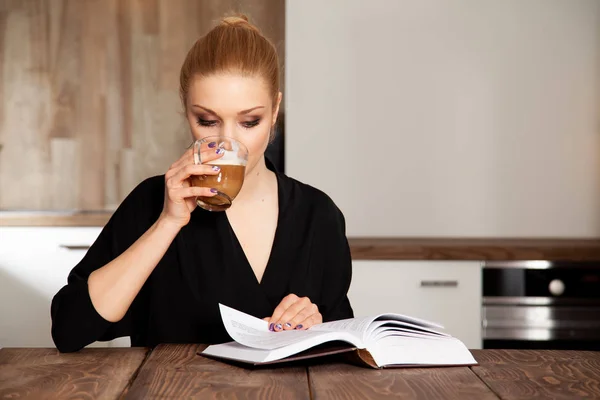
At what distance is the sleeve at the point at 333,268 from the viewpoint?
180 centimetres

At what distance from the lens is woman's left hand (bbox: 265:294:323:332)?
54.4 inches

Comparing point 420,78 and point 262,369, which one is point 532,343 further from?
point 262,369

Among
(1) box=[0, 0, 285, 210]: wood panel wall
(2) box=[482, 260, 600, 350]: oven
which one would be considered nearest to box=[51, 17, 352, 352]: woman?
(2) box=[482, 260, 600, 350]: oven

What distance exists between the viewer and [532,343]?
2.81m

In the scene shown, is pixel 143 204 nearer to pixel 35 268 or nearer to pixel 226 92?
pixel 226 92

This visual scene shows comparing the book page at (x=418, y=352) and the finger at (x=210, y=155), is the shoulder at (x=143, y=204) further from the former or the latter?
the book page at (x=418, y=352)

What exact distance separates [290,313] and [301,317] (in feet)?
0.07

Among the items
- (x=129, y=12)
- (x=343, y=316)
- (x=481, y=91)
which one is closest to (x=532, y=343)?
(x=481, y=91)

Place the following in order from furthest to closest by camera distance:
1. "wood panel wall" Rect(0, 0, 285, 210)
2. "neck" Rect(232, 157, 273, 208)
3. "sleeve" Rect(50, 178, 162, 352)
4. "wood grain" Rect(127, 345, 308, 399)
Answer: "wood panel wall" Rect(0, 0, 285, 210) < "neck" Rect(232, 157, 273, 208) < "sleeve" Rect(50, 178, 162, 352) < "wood grain" Rect(127, 345, 308, 399)

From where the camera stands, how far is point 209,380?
1.12m

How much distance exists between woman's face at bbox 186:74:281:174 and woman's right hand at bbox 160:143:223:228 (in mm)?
186

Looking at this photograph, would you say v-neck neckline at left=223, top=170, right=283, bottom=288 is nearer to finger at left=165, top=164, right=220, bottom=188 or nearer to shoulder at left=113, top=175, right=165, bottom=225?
shoulder at left=113, top=175, right=165, bottom=225

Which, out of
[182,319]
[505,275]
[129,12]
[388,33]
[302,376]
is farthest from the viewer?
[129,12]

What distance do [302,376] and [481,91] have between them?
216 cm
